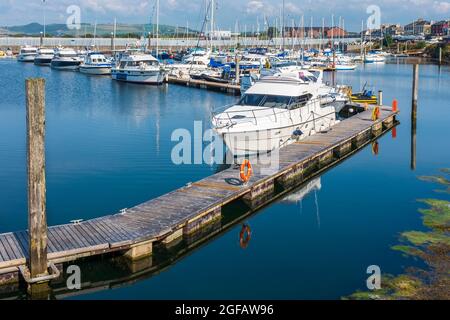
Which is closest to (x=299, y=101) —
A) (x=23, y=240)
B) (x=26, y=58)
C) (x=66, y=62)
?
(x=23, y=240)

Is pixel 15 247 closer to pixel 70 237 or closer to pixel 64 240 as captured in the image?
pixel 64 240

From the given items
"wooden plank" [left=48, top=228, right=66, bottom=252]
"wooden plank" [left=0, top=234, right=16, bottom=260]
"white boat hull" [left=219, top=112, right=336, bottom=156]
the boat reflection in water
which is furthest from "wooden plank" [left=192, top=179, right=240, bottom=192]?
"wooden plank" [left=0, top=234, right=16, bottom=260]

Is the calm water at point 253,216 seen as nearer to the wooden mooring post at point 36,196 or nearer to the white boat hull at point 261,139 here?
the wooden mooring post at point 36,196

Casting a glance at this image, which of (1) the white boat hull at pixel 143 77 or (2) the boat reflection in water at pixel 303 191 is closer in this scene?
(2) the boat reflection in water at pixel 303 191

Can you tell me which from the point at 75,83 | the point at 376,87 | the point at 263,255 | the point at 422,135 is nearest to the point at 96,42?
the point at 75,83

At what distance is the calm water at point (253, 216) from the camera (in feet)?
43.0

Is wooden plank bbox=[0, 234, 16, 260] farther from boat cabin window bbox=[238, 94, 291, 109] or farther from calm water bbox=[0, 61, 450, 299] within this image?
boat cabin window bbox=[238, 94, 291, 109]

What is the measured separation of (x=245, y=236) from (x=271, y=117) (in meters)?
8.77

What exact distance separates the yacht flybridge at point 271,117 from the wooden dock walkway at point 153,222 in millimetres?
1306

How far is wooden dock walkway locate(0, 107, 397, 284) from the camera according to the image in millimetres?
12688

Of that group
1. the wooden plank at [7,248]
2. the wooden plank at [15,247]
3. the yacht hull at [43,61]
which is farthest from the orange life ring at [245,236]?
the yacht hull at [43,61]

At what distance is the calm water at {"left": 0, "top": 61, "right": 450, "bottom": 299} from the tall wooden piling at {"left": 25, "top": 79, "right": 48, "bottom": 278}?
1.39 m

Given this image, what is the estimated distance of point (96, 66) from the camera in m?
69.9
